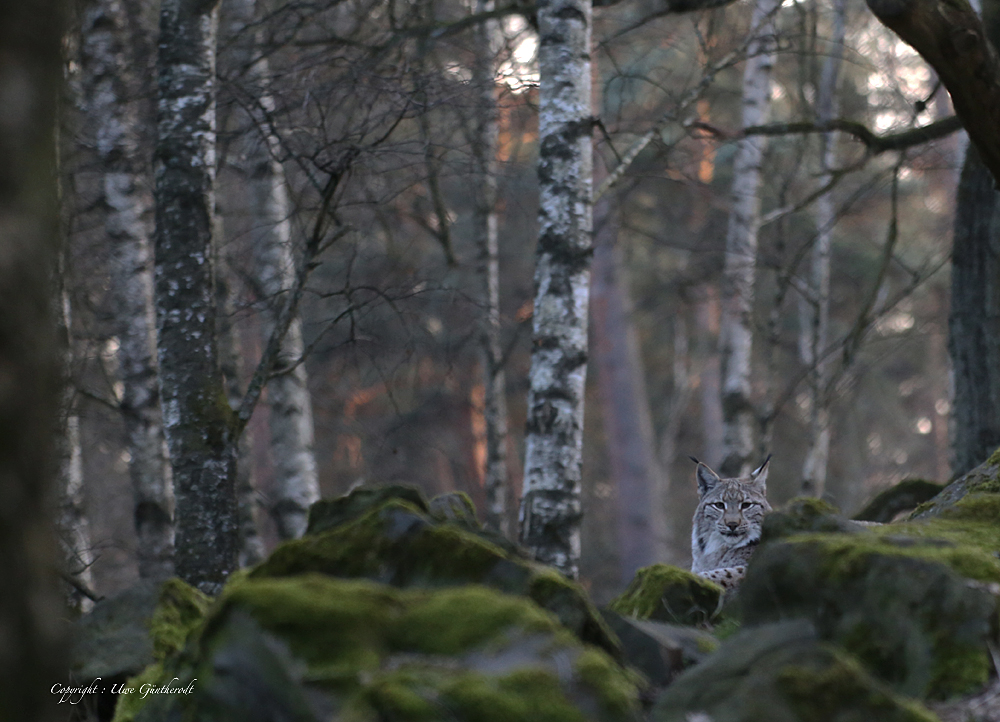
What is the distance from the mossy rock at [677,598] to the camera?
465cm

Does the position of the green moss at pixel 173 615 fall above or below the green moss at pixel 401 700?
below

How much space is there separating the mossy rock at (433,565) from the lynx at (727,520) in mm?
3052

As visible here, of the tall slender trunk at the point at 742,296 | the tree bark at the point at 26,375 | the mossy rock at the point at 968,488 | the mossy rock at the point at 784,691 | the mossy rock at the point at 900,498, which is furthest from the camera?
the tall slender trunk at the point at 742,296

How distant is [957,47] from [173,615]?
17.9 feet

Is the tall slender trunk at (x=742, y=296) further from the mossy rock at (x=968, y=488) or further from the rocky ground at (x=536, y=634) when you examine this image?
the rocky ground at (x=536, y=634)

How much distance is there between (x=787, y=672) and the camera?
266 cm

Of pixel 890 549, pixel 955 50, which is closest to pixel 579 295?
pixel 955 50

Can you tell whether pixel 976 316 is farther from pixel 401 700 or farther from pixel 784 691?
pixel 401 700

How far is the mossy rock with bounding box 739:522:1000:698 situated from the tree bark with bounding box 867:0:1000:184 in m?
3.28

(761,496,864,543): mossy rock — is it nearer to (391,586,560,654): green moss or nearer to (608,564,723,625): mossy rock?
(608,564,723,625): mossy rock

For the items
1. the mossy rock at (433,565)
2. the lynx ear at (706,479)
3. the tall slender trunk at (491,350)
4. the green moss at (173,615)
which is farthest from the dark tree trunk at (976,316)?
the green moss at (173,615)

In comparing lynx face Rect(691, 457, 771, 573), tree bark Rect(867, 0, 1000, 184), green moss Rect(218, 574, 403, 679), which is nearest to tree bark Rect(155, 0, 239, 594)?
green moss Rect(218, 574, 403, 679)

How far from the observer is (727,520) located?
21.2ft

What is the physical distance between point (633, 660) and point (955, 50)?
421 centimetres
